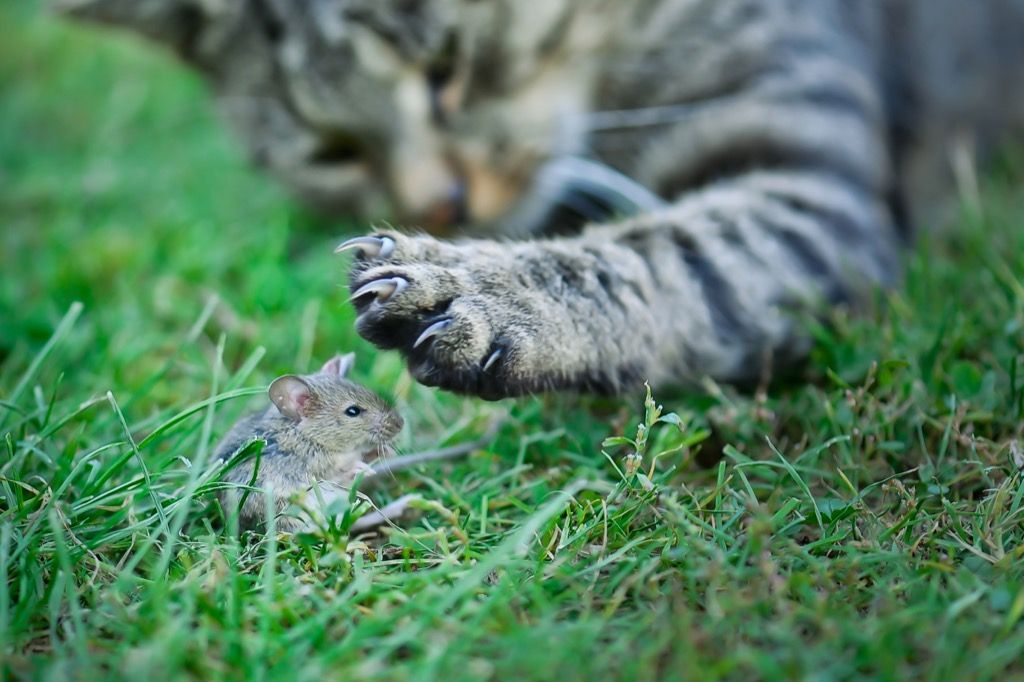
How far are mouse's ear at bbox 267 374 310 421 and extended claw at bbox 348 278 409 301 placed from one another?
138mm

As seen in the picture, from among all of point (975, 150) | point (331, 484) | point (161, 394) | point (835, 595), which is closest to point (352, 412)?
point (331, 484)

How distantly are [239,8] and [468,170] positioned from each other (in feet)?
2.31

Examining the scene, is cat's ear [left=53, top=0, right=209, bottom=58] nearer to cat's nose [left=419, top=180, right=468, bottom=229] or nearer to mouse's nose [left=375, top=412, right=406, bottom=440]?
cat's nose [left=419, top=180, right=468, bottom=229]

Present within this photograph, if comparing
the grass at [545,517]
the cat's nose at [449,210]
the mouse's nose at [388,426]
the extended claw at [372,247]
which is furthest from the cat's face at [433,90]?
the mouse's nose at [388,426]

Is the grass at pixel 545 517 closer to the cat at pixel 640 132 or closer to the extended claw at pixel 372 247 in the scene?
the cat at pixel 640 132

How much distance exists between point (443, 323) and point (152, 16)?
1.57m

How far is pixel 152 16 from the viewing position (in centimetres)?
229

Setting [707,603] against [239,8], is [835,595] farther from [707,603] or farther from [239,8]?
[239,8]

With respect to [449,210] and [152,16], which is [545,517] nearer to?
[449,210]

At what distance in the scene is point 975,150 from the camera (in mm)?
2520

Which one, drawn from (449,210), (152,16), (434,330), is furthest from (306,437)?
(152,16)

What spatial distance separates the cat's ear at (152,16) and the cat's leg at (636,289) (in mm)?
1301

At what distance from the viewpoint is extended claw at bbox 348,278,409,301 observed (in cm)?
121

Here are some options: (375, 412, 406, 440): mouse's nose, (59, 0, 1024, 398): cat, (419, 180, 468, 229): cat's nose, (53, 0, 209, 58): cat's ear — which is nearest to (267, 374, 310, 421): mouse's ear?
(375, 412, 406, 440): mouse's nose
